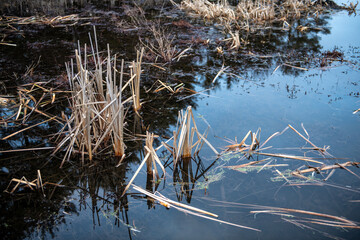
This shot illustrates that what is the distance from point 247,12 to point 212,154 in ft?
21.8

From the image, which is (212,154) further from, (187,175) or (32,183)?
(32,183)

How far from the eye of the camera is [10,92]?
17.4 feet

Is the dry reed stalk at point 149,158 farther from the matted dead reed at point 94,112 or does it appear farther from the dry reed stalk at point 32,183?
the dry reed stalk at point 32,183

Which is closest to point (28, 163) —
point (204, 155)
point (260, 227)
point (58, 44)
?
point (204, 155)

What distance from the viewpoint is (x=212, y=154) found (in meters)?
3.87

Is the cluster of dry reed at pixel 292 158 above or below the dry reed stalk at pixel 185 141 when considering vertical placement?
below

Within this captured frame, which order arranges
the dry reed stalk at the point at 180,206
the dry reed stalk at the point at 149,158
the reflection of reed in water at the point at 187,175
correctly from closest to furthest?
the dry reed stalk at the point at 180,206 → the dry reed stalk at the point at 149,158 → the reflection of reed in water at the point at 187,175

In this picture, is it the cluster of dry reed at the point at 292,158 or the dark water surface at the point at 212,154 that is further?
the cluster of dry reed at the point at 292,158

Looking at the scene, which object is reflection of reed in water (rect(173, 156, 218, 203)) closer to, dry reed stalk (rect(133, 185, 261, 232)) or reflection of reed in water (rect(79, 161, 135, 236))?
dry reed stalk (rect(133, 185, 261, 232))

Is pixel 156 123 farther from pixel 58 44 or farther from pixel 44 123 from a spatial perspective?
pixel 58 44

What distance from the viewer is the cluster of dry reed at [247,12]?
350 inches

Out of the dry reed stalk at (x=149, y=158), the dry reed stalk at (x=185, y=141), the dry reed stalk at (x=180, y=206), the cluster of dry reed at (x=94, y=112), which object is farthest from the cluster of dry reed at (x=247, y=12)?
the dry reed stalk at (x=180, y=206)

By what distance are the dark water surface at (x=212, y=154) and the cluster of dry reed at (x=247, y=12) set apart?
1.79 meters

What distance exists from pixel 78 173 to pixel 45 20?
675cm
